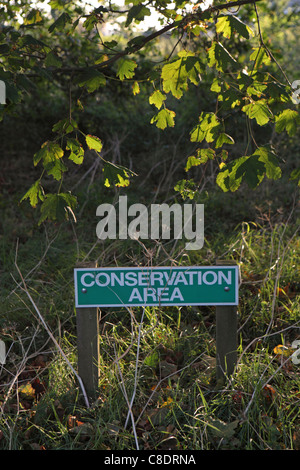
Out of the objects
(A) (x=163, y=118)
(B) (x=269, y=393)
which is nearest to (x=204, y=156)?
(A) (x=163, y=118)

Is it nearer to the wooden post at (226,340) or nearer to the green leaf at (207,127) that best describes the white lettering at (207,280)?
the wooden post at (226,340)

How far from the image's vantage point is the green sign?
277 centimetres

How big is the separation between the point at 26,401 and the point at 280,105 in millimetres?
2143

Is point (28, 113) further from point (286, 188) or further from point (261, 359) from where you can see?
point (261, 359)

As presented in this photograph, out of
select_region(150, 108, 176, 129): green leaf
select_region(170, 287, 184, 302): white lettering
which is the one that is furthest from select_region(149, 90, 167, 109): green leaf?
select_region(170, 287, 184, 302): white lettering

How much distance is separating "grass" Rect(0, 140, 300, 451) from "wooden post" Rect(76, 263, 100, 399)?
0.07 m

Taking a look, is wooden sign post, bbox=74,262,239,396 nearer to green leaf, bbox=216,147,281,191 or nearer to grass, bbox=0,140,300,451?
grass, bbox=0,140,300,451

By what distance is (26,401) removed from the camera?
2996mm

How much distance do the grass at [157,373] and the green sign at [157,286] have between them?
0.11 metres

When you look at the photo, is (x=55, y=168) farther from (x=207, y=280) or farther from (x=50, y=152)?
(x=207, y=280)

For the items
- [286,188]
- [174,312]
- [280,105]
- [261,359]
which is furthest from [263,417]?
[286,188]

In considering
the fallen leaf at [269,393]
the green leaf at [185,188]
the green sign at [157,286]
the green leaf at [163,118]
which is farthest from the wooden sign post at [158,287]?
the green leaf at [163,118]

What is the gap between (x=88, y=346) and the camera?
114 inches

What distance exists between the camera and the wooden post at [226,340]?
286 centimetres
